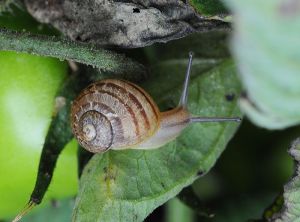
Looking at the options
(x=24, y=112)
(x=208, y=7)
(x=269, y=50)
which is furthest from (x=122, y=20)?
(x=269, y=50)

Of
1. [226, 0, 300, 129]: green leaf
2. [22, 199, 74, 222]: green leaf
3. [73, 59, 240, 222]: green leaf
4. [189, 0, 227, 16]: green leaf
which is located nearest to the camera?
[226, 0, 300, 129]: green leaf

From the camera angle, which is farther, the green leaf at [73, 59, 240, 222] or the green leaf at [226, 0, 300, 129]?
the green leaf at [73, 59, 240, 222]

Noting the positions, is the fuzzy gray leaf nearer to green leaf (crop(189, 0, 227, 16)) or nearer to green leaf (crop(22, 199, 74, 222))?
green leaf (crop(189, 0, 227, 16))

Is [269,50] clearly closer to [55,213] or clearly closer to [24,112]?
[24,112]

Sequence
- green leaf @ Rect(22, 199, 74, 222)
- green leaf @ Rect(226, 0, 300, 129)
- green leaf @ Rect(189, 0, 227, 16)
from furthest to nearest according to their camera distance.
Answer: green leaf @ Rect(22, 199, 74, 222), green leaf @ Rect(189, 0, 227, 16), green leaf @ Rect(226, 0, 300, 129)

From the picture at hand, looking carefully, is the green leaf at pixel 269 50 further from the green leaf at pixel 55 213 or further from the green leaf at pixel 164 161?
the green leaf at pixel 55 213

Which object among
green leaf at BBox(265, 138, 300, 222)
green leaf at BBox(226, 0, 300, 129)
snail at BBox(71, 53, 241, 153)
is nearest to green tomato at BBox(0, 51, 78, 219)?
snail at BBox(71, 53, 241, 153)
